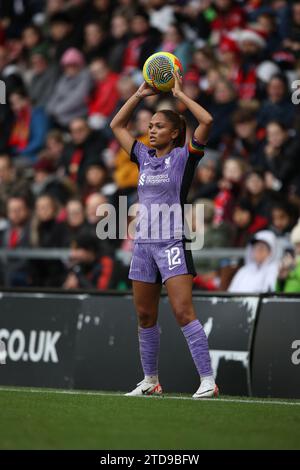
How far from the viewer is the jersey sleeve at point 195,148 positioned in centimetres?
906

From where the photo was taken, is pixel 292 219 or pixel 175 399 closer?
pixel 175 399

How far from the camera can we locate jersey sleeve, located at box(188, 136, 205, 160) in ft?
29.7

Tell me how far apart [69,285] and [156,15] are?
708 cm

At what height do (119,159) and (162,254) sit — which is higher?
(119,159)

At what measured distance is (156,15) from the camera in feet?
62.7

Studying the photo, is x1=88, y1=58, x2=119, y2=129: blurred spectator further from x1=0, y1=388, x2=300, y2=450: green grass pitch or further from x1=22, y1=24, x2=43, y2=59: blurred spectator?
x1=0, y1=388, x2=300, y2=450: green grass pitch

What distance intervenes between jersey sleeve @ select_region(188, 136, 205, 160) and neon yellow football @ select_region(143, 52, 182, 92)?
645 mm

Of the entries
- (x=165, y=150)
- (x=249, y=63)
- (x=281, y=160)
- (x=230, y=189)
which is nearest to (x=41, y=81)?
(x=249, y=63)

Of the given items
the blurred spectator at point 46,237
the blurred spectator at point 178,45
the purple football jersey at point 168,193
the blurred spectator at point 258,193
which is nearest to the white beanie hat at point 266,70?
the blurred spectator at point 178,45

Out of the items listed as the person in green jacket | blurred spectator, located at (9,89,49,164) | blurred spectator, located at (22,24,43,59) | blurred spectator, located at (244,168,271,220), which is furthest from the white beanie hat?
blurred spectator, located at (22,24,43,59)

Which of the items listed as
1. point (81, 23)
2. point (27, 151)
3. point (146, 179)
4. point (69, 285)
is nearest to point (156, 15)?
point (81, 23)

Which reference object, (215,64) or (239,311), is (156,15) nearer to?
(215,64)

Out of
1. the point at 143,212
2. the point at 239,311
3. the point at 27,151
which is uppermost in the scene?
the point at 27,151

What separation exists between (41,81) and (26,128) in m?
1.11
